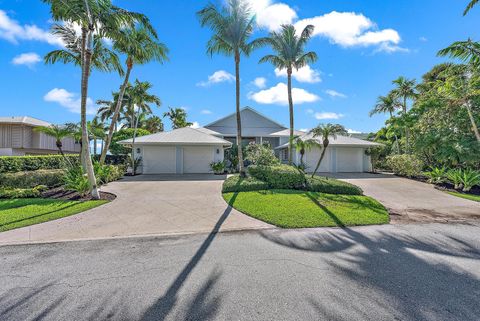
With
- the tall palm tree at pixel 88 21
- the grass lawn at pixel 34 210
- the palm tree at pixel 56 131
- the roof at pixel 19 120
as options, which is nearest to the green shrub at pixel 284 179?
the grass lawn at pixel 34 210

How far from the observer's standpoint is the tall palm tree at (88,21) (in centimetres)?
810

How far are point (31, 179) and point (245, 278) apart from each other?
42.9 ft

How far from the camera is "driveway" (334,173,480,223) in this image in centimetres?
722

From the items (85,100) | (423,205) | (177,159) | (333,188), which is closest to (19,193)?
(85,100)

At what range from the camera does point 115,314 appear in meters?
2.67

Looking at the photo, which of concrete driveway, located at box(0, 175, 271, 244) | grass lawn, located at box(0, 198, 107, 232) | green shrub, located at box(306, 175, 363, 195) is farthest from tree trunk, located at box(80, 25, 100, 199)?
green shrub, located at box(306, 175, 363, 195)

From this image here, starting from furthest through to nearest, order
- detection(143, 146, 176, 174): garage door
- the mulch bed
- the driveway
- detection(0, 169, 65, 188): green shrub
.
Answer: detection(143, 146, 176, 174): garage door
detection(0, 169, 65, 188): green shrub
the mulch bed
the driveway

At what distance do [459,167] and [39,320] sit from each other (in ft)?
65.1

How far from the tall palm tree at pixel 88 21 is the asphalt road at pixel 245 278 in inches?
212

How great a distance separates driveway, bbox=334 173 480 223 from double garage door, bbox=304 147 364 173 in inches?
299

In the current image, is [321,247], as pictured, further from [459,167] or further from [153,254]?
[459,167]

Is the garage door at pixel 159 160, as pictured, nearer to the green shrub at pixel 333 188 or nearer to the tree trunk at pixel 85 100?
the tree trunk at pixel 85 100

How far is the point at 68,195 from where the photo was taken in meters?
9.66

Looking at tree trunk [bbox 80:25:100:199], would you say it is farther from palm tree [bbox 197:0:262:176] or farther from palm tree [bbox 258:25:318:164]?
palm tree [bbox 258:25:318:164]
